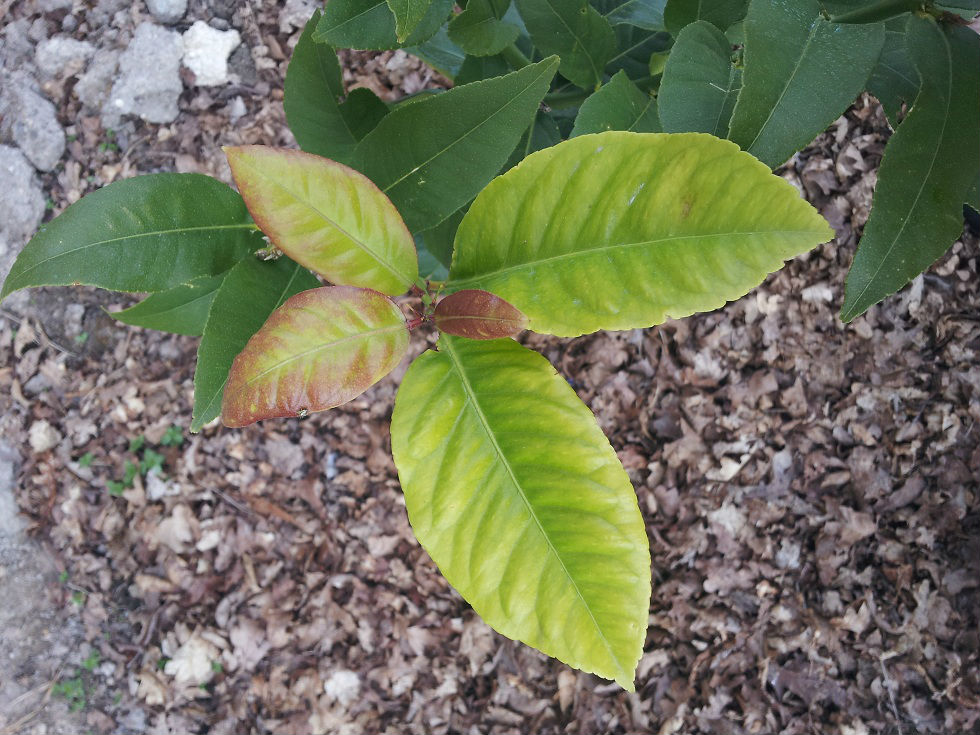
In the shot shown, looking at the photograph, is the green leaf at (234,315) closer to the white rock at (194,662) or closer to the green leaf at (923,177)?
the green leaf at (923,177)

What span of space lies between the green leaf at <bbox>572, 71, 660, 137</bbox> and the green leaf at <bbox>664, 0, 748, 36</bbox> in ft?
0.37

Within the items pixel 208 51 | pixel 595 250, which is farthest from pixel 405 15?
pixel 208 51

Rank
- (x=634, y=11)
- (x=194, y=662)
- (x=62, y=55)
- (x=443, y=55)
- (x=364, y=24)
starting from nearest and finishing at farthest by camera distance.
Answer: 1. (x=364, y=24)
2. (x=634, y=11)
3. (x=443, y=55)
4. (x=194, y=662)
5. (x=62, y=55)

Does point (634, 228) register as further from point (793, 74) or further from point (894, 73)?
point (894, 73)

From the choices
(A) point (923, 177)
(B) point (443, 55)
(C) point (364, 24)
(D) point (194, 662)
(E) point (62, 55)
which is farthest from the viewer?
(E) point (62, 55)

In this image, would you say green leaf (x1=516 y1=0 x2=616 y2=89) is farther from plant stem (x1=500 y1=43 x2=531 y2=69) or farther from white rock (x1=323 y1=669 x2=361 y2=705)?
white rock (x1=323 y1=669 x2=361 y2=705)

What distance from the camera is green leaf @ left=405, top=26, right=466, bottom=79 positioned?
4.93 ft

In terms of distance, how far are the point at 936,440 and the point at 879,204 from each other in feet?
4.94

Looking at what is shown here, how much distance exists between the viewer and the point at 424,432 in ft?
2.69

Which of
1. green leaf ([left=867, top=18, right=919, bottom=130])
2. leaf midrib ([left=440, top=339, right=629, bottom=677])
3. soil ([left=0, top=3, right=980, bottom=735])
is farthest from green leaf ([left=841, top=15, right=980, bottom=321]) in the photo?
soil ([left=0, top=3, right=980, bottom=735])

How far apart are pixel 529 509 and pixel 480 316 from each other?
226 millimetres

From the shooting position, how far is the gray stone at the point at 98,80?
8.27 ft

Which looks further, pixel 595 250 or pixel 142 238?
pixel 142 238

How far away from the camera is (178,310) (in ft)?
4.45
